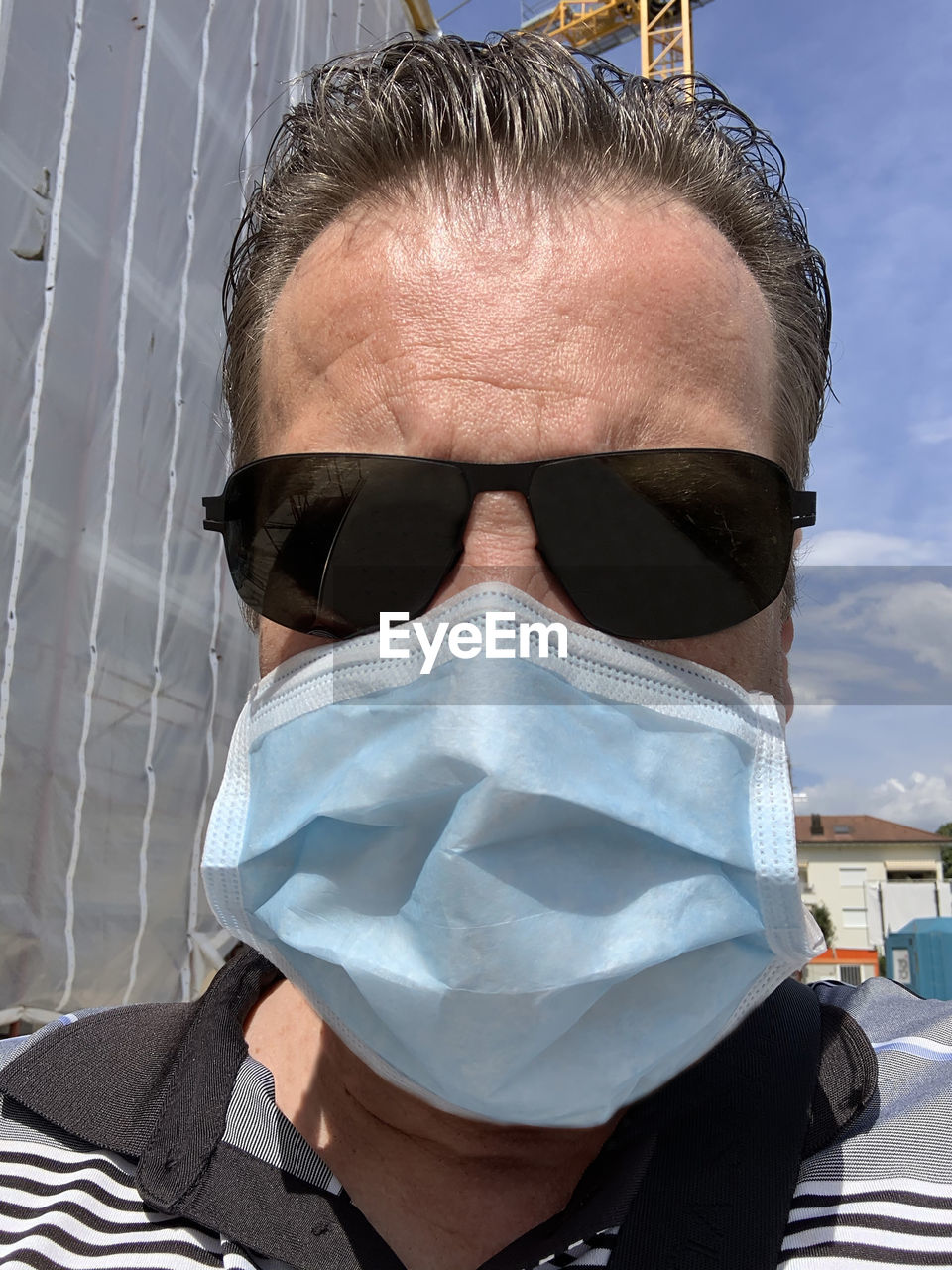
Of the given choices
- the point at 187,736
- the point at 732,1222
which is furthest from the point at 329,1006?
the point at 187,736

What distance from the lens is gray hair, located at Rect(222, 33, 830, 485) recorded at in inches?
51.4

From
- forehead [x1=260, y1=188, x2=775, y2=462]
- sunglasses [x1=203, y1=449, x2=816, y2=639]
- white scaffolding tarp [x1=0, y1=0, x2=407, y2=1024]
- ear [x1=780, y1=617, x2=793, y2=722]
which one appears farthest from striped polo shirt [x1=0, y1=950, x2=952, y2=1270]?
white scaffolding tarp [x1=0, y1=0, x2=407, y2=1024]

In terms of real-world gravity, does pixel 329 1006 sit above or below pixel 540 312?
below

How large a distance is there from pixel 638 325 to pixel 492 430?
240mm

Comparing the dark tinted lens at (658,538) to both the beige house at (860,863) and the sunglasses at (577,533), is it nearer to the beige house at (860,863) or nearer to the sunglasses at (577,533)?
the sunglasses at (577,533)

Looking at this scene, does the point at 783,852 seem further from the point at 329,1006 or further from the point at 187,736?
the point at 187,736

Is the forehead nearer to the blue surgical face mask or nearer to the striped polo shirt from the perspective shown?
the blue surgical face mask

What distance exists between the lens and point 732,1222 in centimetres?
92

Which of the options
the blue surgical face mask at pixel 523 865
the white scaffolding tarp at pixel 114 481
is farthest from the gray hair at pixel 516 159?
the white scaffolding tarp at pixel 114 481

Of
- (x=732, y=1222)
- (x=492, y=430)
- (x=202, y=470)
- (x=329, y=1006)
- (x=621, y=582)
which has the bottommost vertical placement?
(x=732, y=1222)

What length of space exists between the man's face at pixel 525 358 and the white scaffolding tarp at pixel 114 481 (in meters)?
1.70

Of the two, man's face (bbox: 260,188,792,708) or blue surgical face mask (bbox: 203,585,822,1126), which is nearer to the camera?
blue surgical face mask (bbox: 203,585,822,1126)

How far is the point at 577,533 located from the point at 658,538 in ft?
0.34

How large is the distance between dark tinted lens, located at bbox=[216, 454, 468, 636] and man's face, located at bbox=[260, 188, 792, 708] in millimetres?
30
